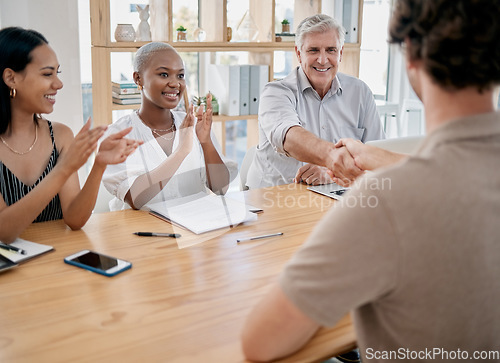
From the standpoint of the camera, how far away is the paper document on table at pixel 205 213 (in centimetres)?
181

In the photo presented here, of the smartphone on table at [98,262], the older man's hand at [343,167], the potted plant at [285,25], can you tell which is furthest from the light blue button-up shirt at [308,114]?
the smartphone on table at [98,262]

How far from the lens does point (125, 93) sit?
3.43m

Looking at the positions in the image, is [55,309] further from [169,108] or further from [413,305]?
[169,108]

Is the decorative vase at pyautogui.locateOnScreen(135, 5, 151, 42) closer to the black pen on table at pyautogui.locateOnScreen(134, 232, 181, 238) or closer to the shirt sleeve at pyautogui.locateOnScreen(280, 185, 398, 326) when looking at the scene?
the black pen on table at pyautogui.locateOnScreen(134, 232, 181, 238)

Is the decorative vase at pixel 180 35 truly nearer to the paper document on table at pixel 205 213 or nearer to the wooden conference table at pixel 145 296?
the paper document on table at pixel 205 213

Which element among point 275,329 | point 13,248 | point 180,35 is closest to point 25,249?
point 13,248

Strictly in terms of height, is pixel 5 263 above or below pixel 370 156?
below

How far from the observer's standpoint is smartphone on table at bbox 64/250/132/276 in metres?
1.44

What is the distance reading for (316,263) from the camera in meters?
0.84

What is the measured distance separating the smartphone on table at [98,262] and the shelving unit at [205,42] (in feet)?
6.55

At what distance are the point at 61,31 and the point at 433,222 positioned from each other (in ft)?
10.1

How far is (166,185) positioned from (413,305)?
1.63m

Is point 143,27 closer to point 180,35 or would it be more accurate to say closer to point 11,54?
point 180,35

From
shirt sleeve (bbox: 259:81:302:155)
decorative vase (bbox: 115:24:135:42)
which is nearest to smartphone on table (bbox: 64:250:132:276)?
shirt sleeve (bbox: 259:81:302:155)
